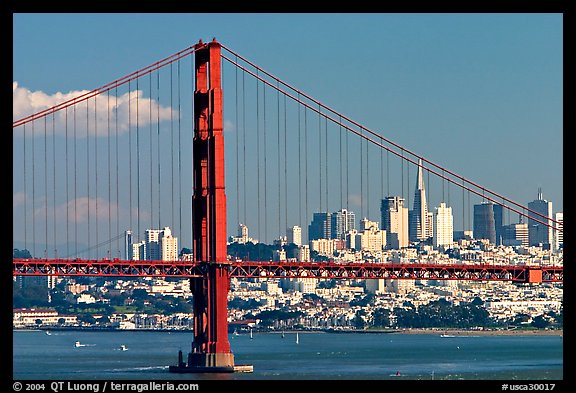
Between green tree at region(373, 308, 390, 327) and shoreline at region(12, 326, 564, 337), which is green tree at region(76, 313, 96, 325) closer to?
shoreline at region(12, 326, 564, 337)

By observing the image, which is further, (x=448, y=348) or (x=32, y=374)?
(x=448, y=348)

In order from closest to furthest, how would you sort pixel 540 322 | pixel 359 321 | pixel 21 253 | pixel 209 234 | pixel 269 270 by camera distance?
1. pixel 209 234
2. pixel 269 270
3. pixel 540 322
4. pixel 21 253
5. pixel 359 321

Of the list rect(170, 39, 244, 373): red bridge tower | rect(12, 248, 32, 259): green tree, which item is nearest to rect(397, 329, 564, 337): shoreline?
rect(12, 248, 32, 259): green tree

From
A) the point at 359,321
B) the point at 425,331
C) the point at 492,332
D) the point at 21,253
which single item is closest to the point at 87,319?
the point at 21,253

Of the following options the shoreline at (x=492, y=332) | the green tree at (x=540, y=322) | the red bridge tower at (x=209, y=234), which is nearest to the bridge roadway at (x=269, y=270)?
the red bridge tower at (x=209, y=234)

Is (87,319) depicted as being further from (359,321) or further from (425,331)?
(425,331)

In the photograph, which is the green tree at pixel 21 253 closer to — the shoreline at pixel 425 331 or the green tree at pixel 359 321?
the shoreline at pixel 425 331

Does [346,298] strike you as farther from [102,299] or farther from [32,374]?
[32,374]

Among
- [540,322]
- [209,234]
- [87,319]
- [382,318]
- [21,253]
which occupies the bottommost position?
[540,322]

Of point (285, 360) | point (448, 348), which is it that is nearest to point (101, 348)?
point (448, 348)
